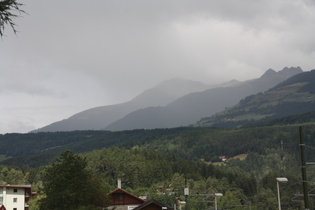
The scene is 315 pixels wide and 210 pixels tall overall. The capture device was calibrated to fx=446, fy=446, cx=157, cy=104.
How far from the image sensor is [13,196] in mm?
138250

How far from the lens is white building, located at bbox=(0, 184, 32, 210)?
134750 millimetres

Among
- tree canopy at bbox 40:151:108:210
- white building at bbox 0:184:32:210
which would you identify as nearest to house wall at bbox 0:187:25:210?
white building at bbox 0:184:32:210

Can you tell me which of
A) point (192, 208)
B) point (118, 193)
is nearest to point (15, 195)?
point (118, 193)

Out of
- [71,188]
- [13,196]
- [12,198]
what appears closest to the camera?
[71,188]

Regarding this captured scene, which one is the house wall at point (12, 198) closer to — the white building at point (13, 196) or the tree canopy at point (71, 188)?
the white building at point (13, 196)

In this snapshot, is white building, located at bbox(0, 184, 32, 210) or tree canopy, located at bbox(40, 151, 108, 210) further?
white building, located at bbox(0, 184, 32, 210)

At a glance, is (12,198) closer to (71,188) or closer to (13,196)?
(13,196)

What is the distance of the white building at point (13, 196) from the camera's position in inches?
5305

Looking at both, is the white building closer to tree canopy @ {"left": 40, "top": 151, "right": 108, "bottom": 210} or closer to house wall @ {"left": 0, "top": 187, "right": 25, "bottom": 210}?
house wall @ {"left": 0, "top": 187, "right": 25, "bottom": 210}

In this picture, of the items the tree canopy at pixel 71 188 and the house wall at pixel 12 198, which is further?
the house wall at pixel 12 198

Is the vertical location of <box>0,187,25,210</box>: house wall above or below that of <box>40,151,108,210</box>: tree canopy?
below

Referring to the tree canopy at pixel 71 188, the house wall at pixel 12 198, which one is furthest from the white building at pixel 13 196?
the tree canopy at pixel 71 188

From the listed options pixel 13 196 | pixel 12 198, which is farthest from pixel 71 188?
pixel 13 196

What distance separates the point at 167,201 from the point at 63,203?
108783mm
